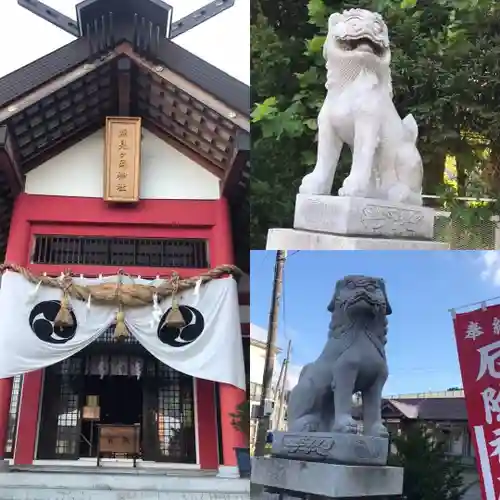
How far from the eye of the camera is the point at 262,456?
240 cm

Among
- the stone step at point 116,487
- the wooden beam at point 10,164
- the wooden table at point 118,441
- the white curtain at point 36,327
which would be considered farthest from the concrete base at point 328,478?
the wooden beam at point 10,164

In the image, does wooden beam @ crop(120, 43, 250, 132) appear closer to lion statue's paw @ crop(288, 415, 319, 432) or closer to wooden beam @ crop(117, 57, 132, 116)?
wooden beam @ crop(117, 57, 132, 116)

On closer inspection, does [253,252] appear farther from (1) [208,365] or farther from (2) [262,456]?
(2) [262,456]

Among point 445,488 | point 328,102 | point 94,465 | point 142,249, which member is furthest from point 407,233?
point 94,465

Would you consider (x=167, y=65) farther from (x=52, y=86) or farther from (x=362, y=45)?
(x=362, y=45)

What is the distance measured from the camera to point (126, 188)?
116 inches

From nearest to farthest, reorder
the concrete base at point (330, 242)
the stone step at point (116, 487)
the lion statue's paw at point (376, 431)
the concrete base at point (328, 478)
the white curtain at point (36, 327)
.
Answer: the concrete base at point (328, 478) < the lion statue's paw at point (376, 431) < the concrete base at point (330, 242) < the stone step at point (116, 487) < the white curtain at point (36, 327)

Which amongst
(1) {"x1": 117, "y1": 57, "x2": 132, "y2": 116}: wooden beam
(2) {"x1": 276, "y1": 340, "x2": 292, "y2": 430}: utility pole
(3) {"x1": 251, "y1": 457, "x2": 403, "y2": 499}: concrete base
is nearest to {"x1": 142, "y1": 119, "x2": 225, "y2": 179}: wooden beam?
(1) {"x1": 117, "y1": 57, "x2": 132, "y2": 116}: wooden beam

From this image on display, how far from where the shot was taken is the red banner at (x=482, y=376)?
2.45m

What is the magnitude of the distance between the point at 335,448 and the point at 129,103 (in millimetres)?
1748

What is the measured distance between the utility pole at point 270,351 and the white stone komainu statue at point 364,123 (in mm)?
317

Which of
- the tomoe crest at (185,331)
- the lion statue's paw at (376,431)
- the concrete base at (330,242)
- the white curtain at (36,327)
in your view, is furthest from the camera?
the tomoe crest at (185,331)

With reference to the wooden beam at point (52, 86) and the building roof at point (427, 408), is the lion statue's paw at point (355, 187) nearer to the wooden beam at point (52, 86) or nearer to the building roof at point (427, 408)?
the building roof at point (427, 408)

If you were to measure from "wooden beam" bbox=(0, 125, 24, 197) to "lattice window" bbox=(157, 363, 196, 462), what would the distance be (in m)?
1.04
